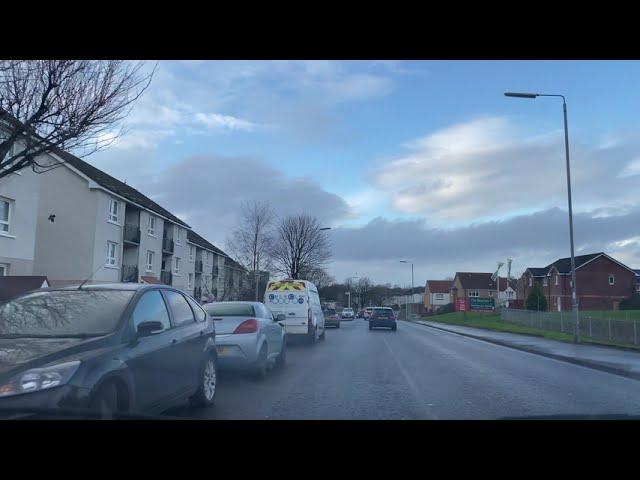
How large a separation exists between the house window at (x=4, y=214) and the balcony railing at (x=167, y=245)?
2121 centimetres

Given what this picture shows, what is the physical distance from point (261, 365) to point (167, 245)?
36.7 metres

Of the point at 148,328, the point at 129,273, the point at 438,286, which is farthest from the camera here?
the point at 438,286

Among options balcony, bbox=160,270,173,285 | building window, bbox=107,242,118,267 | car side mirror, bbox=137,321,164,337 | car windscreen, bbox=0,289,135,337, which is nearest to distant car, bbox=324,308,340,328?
balcony, bbox=160,270,173,285

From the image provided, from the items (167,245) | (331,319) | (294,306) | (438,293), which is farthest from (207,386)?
(438,293)

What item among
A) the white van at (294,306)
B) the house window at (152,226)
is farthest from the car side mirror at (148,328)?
the house window at (152,226)

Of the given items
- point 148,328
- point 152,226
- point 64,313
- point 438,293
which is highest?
point 152,226

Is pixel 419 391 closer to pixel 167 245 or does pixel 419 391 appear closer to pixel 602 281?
pixel 167 245

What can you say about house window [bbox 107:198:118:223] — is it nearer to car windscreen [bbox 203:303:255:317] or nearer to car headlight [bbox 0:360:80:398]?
car windscreen [bbox 203:303:255:317]

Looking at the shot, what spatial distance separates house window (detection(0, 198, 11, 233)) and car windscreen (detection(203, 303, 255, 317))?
15.6 m

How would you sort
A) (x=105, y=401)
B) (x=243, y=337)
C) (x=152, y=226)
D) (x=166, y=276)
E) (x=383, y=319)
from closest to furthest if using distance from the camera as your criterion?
(x=105, y=401), (x=243, y=337), (x=383, y=319), (x=152, y=226), (x=166, y=276)

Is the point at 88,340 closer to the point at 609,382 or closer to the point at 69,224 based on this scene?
the point at 609,382

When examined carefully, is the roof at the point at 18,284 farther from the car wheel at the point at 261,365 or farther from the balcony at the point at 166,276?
the balcony at the point at 166,276

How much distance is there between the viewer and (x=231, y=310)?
38.9ft
